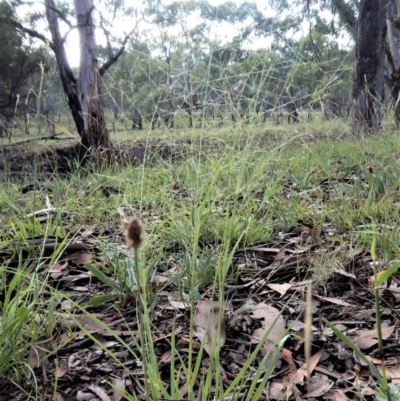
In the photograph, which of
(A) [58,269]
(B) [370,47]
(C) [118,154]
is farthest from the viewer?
(B) [370,47]

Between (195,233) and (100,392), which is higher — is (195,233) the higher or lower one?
the higher one

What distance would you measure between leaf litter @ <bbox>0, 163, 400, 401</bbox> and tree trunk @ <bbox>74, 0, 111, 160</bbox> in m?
3.55

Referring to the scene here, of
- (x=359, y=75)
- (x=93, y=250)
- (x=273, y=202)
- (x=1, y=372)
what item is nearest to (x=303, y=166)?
(x=273, y=202)

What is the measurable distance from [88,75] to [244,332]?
4.50m

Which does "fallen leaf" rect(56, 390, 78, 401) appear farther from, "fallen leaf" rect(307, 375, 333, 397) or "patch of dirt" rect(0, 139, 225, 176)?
"patch of dirt" rect(0, 139, 225, 176)

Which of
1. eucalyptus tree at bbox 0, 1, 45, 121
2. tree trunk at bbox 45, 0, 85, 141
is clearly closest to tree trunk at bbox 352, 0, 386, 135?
tree trunk at bbox 45, 0, 85, 141

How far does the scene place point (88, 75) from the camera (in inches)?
184

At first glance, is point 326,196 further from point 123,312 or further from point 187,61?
point 123,312

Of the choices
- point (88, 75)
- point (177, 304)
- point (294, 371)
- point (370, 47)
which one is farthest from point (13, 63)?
point (294, 371)

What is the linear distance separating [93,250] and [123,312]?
37 cm

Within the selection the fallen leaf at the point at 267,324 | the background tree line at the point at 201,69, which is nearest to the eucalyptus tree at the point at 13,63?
the background tree line at the point at 201,69

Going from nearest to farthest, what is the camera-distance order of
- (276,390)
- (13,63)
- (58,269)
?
(276,390) → (58,269) → (13,63)

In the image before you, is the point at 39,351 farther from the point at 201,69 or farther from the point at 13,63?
the point at 13,63

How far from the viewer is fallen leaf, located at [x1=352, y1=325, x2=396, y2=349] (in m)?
0.80
